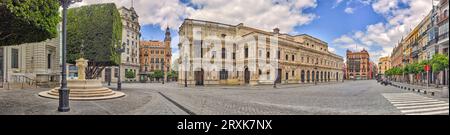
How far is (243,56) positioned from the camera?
28.1 meters

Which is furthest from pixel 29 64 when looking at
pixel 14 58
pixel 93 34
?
pixel 93 34

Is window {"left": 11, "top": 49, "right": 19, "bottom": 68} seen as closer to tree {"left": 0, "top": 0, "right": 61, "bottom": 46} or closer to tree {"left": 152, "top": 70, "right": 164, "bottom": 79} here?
tree {"left": 0, "top": 0, "right": 61, "bottom": 46}

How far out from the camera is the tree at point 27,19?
5.11 metres

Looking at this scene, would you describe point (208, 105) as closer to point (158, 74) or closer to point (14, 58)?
point (14, 58)

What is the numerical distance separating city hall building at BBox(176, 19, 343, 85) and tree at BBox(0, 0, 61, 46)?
16503mm

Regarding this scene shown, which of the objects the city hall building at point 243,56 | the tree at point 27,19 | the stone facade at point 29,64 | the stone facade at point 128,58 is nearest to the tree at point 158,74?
the stone facade at point 128,58

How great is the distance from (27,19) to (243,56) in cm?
2376

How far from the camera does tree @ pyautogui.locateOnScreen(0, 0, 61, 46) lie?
5113mm

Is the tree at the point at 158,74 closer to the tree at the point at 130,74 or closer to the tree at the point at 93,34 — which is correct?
the tree at the point at 130,74

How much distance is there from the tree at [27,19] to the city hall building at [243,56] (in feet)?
54.1

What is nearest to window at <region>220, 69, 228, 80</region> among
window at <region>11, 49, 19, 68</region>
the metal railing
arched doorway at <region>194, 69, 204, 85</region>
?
arched doorway at <region>194, 69, 204, 85</region>

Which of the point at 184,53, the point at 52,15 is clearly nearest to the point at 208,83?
A: the point at 184,53
